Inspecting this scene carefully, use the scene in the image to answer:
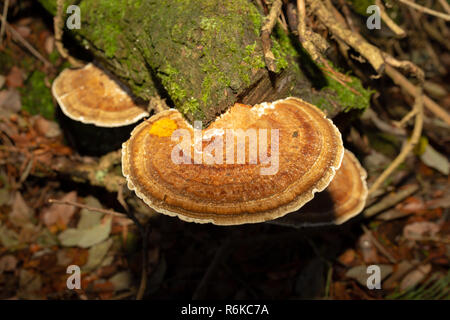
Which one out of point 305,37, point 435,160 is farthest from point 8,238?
point 435,160

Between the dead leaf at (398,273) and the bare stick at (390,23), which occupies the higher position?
the bare stick at (390,23)

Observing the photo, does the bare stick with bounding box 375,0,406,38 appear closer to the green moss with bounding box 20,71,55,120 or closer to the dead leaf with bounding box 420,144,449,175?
the dead leaf with bounding box 420,144,449,175

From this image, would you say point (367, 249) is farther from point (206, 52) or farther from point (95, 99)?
point (95, 99)

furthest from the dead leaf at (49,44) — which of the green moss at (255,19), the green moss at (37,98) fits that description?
the green moss at (255,19)

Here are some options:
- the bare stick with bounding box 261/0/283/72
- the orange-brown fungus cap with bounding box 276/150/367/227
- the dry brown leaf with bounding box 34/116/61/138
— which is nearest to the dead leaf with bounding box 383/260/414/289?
the orange-brown fungus cap with bounding box 276/150/367/227

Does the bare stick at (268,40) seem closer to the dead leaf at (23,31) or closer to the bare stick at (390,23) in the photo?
the bare stick at (390,23)
